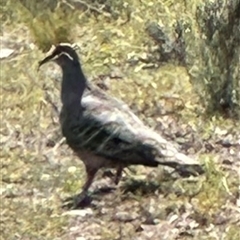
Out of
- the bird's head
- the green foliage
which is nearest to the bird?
the bird's head

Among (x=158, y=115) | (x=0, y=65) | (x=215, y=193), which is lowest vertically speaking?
(x=215, y=193)

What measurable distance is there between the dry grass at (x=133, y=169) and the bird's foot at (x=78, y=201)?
0.02 metres

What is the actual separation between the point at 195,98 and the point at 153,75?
17 cm

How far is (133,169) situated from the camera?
3.89 m

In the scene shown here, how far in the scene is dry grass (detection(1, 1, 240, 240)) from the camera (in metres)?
3.81

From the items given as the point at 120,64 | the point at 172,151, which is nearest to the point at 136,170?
the point at 172,151

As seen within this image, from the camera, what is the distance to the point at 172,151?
3812 mm

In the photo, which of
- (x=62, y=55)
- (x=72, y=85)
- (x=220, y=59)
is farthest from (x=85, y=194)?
(x=220, y=59)

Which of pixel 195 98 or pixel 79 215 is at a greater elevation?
pixel 195 98

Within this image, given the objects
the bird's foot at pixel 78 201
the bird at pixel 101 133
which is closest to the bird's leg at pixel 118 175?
the bird at pixel 101 133

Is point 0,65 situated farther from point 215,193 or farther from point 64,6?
point 215,193

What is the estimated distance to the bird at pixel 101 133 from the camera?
149 inches

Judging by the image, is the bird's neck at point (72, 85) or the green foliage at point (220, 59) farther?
the green foliage at point (220, 59)

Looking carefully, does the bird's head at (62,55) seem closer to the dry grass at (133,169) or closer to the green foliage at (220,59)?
the dry grass at (133,169)
